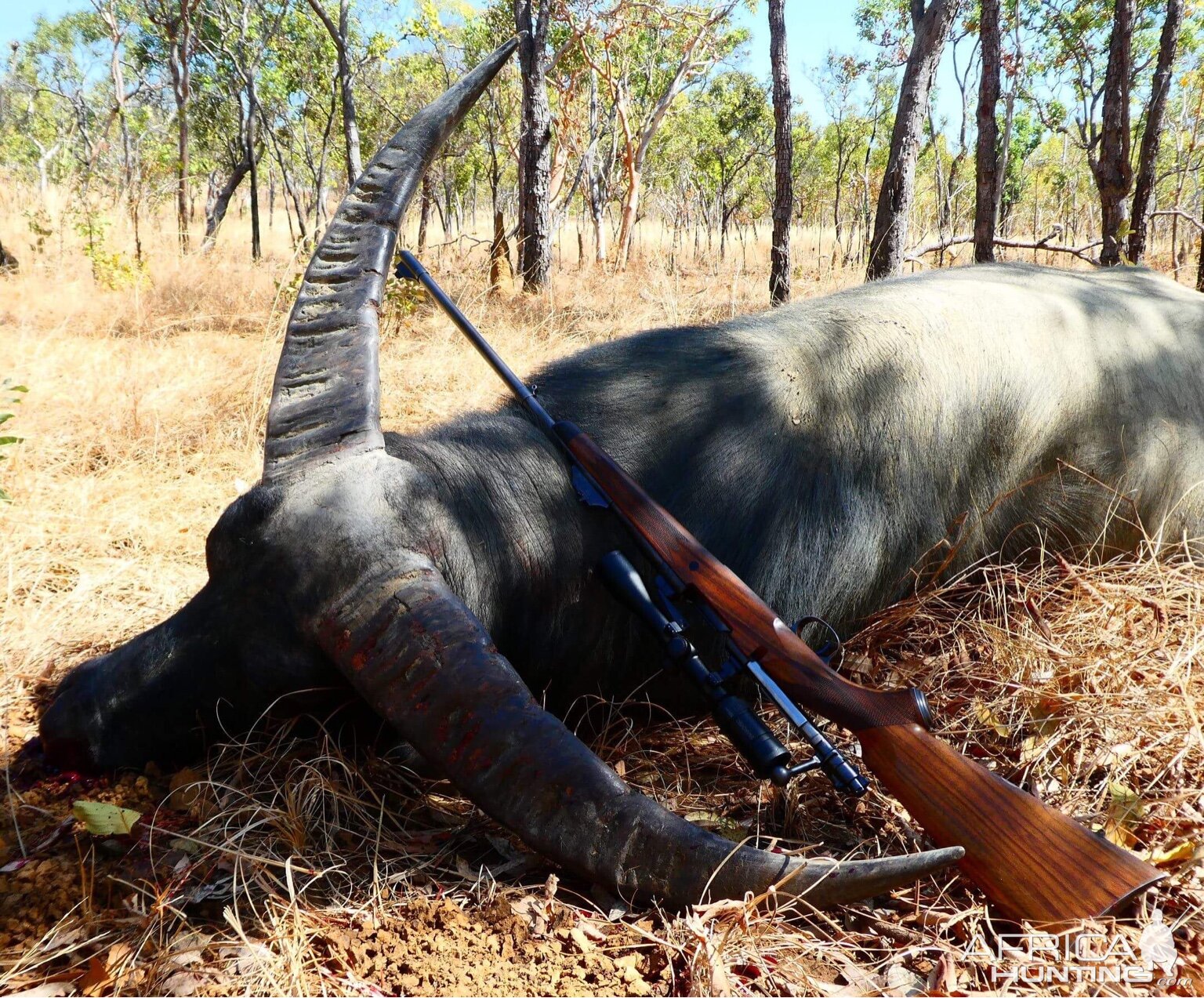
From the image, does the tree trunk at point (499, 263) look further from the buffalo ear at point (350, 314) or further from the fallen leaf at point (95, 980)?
the fallen leaf at point (95, 980)

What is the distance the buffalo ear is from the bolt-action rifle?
0.57m

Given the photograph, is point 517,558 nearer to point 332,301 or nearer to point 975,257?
point 332,301

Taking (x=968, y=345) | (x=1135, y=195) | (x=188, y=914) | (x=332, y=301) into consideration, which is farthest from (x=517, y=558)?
(x=1135, y=195)

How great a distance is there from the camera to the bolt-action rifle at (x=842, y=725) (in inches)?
66.9

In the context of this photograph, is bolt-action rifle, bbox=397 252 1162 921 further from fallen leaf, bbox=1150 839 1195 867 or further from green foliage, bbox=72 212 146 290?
green foliage, bbox=72 212 146 290

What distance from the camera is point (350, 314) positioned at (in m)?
2.40

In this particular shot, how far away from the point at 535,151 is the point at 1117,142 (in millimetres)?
Result: 6130

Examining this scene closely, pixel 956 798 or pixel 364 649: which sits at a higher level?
pixel 364 649

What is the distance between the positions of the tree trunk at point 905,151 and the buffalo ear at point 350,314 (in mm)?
6505

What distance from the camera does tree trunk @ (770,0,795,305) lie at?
379 inches

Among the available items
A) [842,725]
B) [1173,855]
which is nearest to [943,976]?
[842,725]

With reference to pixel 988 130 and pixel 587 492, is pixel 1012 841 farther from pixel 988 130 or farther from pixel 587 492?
pixel 988 130

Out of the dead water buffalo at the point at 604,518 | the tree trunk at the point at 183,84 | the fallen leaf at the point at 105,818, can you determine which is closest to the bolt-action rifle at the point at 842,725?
the dead water buffalo at the point at 604,518

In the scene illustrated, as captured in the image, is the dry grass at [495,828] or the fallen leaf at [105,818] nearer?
the dry grass at [495,828]
